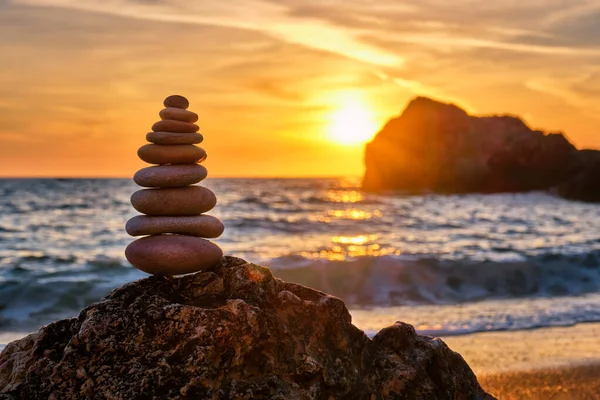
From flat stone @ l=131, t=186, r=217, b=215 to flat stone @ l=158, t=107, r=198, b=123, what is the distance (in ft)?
1.80

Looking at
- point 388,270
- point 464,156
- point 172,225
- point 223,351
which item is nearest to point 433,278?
point 388,270

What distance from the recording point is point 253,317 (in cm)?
414

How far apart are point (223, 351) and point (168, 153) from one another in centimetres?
162

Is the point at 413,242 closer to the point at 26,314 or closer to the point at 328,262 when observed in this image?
the point at 328,262

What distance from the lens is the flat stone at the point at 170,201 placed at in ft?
15.4

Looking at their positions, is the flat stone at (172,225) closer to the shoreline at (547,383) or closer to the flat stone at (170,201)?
the flat stone at (170,201)

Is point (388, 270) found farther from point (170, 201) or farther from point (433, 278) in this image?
point (170, 201)

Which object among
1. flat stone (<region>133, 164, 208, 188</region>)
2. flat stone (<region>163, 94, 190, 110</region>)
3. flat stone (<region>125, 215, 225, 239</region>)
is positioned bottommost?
flat stone (<region>125, 215, 225, 239</region>)

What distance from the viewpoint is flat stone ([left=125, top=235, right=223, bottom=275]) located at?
4.56 metres

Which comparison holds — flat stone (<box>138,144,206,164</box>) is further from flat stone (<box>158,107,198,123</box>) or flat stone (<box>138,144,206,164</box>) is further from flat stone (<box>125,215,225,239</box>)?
flat stone (<box>125,215,225,239</box>)

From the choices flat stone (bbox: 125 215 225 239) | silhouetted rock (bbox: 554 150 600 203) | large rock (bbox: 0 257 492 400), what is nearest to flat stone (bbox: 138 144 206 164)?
flat stone (bbox: 125 215 225 239)

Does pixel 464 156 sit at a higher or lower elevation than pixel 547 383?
higher

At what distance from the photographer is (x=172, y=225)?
15.4ft

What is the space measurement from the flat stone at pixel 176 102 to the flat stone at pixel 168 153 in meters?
0.32
